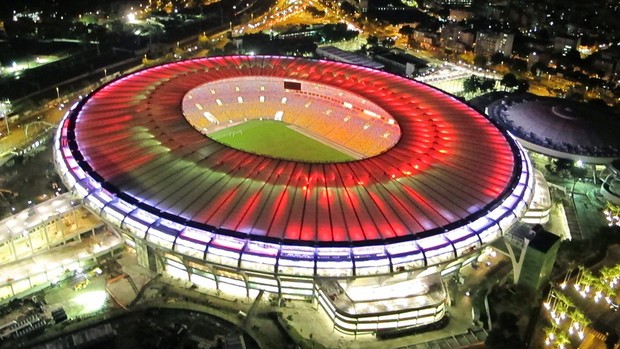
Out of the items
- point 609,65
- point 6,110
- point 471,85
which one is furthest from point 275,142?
point 609,65

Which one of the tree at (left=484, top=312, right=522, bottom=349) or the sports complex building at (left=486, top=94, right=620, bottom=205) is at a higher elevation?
the sports complex building at (left=486, top=94, right=620, bottom=205)

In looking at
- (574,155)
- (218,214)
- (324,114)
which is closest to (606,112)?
(574,155)

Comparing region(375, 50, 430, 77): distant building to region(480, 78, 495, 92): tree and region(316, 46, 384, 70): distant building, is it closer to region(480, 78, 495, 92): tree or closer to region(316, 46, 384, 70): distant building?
region(316, 46, 384, 70): distant building

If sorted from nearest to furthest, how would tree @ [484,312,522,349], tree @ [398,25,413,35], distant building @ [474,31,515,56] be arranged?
tree @ [484,312,522,349]
distant building @ [474,31,515,56]
tree @ [398,25,413,35]

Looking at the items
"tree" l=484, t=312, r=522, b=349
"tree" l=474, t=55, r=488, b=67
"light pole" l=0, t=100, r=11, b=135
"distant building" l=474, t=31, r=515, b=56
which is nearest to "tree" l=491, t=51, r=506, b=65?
"tree" l=474, t=55, r=488, b=67

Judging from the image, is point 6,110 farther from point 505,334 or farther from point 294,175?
point 505,334

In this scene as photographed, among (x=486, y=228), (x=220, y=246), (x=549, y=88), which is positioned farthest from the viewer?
(x=549, y=88)

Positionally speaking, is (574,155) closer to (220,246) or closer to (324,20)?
(220,246)
